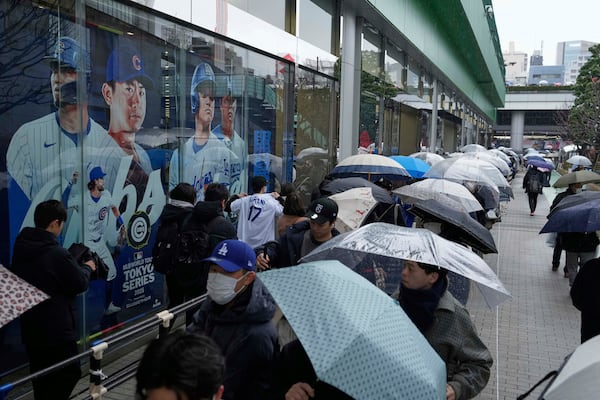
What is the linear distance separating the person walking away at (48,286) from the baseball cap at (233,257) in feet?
4.78

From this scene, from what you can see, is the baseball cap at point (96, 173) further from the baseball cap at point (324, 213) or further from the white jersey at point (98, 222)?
the baseball cap at point (324, 213)

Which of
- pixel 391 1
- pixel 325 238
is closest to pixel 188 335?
pixel 325 238

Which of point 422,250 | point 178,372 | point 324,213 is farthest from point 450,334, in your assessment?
point 324,213

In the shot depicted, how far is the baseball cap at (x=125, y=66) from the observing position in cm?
639

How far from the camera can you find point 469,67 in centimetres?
4194

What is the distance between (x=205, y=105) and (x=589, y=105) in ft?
118

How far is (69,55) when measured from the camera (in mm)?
5762

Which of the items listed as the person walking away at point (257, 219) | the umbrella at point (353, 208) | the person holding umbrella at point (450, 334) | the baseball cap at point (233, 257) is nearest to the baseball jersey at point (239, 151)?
the person walking away at point (257, 219)

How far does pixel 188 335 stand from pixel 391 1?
51.8 ft

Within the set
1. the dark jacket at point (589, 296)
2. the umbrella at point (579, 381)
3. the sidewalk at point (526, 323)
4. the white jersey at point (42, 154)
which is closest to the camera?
the umbrella at point (579, 381)

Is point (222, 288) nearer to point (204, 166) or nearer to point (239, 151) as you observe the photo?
point (204, 166)

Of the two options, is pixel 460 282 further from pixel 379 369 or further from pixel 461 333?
pixel 379 369

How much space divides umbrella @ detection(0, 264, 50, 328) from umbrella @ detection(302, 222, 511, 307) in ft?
5.94

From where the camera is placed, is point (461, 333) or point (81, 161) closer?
point (461, 333)
